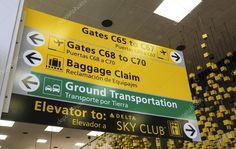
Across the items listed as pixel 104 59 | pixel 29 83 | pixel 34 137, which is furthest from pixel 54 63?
pixel 34 137

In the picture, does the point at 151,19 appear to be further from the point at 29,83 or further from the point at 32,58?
the point at 29,83

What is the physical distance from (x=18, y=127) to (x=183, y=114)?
828 centimetres

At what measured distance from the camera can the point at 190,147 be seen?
5129 millimetres

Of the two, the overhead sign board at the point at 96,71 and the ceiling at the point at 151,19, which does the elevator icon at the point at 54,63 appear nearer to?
the overhead sign board at the point at 96,71

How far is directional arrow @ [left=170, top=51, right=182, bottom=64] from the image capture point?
3.00 metres

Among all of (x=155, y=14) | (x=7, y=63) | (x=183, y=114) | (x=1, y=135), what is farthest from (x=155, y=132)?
(x=1, y=135)

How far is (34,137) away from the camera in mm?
10984

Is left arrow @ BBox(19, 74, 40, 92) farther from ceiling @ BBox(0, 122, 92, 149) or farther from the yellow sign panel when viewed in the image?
ceiling @ BBox(0, 122, 92, 149)

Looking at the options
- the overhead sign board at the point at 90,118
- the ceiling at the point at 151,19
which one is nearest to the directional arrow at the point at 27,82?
the overhead sign board at the point at 90,118

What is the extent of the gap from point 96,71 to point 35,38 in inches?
21.8

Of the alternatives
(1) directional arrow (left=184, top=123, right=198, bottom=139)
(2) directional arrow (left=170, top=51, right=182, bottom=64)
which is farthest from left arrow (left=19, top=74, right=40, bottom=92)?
(2) directional arrow (left=170, top=51, right=182, bottom=64)

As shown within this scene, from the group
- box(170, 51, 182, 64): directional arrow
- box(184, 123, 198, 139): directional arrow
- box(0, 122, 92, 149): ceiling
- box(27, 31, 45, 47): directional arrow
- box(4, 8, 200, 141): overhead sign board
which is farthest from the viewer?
box(0, 122, 92, 149): ceiling

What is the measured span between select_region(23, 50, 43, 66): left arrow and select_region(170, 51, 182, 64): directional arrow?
4.77ft

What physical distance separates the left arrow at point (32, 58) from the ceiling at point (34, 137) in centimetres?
766
